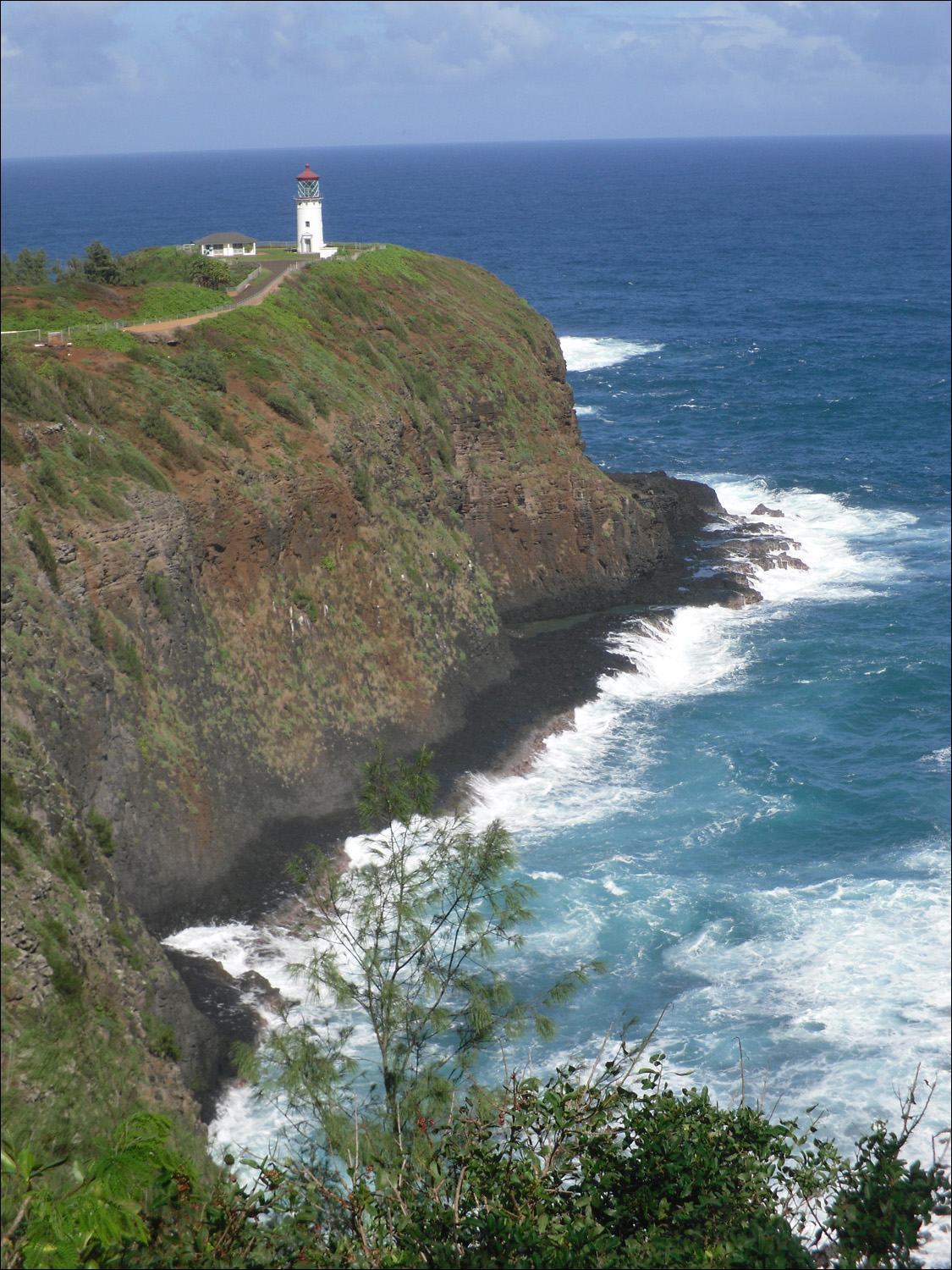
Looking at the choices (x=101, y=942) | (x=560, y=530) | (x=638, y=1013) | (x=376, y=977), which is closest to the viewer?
(x=376, y=977)

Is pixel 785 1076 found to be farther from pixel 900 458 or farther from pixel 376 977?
pixel 900 458

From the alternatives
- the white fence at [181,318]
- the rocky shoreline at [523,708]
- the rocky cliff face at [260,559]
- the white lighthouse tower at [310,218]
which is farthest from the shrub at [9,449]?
the white lighthouse tower at [310,218]

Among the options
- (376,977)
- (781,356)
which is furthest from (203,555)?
(781,356)

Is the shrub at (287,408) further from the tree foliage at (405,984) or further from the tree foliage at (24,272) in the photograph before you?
the tree foliage at (405,984)

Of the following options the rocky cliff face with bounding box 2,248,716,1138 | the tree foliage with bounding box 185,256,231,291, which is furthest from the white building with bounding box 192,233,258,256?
the rocky cliff face with bounding box 2,248,716,1138

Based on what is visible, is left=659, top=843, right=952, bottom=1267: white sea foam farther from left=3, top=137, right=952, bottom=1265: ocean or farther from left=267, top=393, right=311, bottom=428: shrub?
left=267, top=393, right=311, bottom=428: shrub

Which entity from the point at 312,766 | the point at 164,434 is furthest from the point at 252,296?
the point at 312,766

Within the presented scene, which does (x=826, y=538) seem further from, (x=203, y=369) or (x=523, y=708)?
(x=203, y=369)
